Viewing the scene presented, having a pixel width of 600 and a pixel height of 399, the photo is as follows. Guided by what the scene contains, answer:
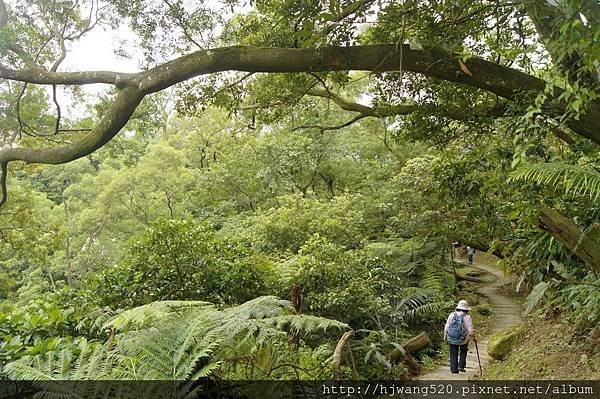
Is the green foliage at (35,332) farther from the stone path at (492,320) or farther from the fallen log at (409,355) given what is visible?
the stone path at (492,320)

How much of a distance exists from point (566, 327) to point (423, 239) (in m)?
6.89

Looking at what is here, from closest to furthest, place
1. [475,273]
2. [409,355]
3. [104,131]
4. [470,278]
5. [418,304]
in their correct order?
[104,131], [409,355], [418,304], [470,278], [475,273]

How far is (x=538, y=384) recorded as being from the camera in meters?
5.03

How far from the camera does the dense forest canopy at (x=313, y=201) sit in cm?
358

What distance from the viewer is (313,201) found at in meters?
12.4

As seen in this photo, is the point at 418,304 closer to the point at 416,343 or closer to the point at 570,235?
the point at 416,343

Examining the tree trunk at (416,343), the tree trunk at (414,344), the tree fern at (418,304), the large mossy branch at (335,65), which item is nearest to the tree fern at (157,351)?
the large mossy branch at (335,65)

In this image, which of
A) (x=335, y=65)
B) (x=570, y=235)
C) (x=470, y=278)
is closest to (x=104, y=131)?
(x=335, y=65)

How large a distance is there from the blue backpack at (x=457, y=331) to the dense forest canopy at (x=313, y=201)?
1009mm

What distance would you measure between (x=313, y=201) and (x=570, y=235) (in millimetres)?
9021

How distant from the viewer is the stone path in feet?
24.3

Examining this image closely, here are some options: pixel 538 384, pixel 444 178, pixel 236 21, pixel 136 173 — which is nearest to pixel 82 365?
pixel 444 178

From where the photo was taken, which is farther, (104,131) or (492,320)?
(492,320)

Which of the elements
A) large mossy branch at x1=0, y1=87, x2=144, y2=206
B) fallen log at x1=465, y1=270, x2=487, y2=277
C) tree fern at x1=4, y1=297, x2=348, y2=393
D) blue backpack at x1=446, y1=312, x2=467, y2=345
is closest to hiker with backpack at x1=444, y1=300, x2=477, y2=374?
blue backpack at x1=446, y1=312, x2=467, y2=345
